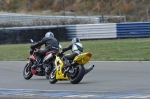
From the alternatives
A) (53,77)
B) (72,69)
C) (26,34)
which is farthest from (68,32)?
(72,69)

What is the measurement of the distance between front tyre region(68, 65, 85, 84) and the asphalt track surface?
0.52 feet

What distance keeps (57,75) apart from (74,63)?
82 cm

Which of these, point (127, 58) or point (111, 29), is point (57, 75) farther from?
point (111, 29)

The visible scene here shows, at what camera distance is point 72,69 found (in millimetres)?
14016

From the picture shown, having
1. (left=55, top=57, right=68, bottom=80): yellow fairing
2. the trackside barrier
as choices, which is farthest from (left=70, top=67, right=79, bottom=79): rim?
the trackside barrier

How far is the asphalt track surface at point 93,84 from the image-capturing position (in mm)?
11211

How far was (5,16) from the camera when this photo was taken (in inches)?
1925

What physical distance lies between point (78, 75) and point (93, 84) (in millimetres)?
488

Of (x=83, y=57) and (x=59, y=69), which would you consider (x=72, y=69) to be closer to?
(x=59, y=69)

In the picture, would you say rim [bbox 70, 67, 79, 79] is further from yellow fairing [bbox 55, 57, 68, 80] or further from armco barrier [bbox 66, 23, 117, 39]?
armco barrier [bbox 66, 23, 117, 39]

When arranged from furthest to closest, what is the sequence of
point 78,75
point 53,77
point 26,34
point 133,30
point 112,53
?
point 26,34, point 133,30, point 112,53, point 53,77, point 78,75

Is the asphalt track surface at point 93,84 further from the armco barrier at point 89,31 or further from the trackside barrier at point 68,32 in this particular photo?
the armco barrier at point 89,31

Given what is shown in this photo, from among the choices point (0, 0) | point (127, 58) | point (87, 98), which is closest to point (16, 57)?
point (127, 58)

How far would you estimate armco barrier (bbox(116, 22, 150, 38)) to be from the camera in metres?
32.6
